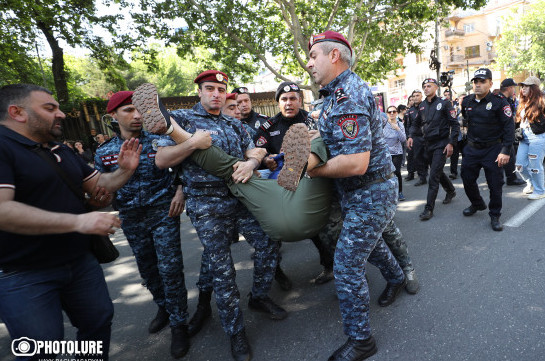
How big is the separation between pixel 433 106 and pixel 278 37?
27.0 ft

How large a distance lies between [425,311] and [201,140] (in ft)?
7.16

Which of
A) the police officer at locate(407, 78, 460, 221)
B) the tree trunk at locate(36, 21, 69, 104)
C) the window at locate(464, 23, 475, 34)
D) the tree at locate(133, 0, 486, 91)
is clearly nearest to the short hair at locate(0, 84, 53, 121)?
the police officer at locate(407, 78, 460, 221)

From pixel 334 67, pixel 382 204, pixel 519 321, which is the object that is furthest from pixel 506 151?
pixel 334 67

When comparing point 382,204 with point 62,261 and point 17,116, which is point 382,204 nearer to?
point 62,261

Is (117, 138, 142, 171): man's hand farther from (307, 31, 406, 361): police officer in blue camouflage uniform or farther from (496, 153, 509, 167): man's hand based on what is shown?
(496, 153, 509, 167): man's hand

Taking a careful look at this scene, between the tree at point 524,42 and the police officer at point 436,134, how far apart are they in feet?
97.8

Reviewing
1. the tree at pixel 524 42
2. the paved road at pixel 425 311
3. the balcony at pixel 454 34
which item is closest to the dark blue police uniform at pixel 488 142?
the paved road at pixel 425 311

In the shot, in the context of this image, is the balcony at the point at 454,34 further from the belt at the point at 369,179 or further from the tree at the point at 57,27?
the belt at the point at 369,179

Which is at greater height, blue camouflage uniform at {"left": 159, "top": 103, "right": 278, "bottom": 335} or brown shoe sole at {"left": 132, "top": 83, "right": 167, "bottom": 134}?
brown shoe sole at {"left": 132, "top": 83, "right": 167, "bottom": 134}

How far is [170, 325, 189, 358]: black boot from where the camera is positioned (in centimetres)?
228

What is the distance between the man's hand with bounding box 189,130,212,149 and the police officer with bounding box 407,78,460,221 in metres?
3.66

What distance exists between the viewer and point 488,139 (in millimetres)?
3838

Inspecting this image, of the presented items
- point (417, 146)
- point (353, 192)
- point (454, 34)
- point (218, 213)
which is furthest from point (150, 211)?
point (454, 34)

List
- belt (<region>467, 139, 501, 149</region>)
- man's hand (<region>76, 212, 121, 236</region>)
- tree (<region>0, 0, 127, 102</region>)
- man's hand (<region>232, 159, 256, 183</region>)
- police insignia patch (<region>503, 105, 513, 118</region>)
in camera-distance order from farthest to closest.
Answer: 1. tree (<region>0, 0, 127, 102</region>)
2. belt (<region>467, 139, 501, 149</region>)
3. police insignia patch (<region>503, 105, 513, 118</region>)
4. man's hand (<region>232, 159, 256, 183</region>)
5. man's hand (<region>76, 212, 121, 236</region>)
